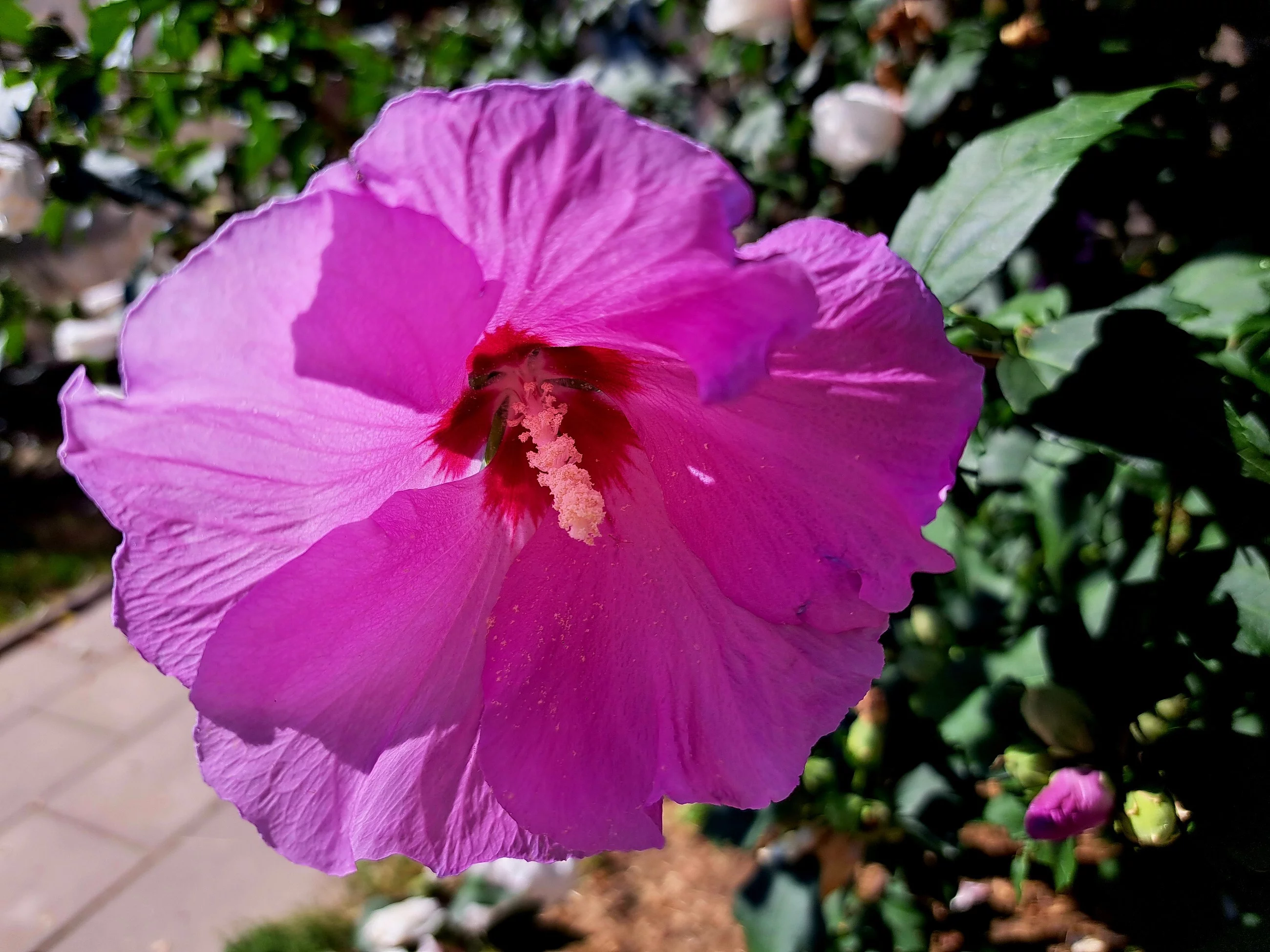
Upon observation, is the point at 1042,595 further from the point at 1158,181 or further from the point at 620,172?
the point at 620,172

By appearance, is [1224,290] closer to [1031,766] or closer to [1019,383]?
[1019,383]

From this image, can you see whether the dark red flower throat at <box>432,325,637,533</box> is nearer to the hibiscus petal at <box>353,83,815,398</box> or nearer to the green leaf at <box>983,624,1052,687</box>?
the hibiscus petal at <box>353,83,815,398</box>

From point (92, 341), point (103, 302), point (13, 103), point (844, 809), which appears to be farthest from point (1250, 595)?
point (103, 302)

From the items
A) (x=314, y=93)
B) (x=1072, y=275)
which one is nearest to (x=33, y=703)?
(x=314, y=93)

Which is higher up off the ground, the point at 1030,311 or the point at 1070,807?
the point at 1030,311

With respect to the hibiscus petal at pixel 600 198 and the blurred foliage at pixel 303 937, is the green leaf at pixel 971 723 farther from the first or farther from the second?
the blurred foliage at pixel 303 937

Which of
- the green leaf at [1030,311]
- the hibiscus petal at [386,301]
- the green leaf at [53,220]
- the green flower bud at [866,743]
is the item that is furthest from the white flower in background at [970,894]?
the green leaf at [53,220]

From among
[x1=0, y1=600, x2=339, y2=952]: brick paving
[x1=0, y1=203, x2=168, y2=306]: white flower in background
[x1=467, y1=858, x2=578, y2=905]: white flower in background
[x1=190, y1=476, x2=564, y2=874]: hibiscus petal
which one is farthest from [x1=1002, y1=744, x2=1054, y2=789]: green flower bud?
[x1=0, y1=203, x2=168, y2=306]: white flower in background
